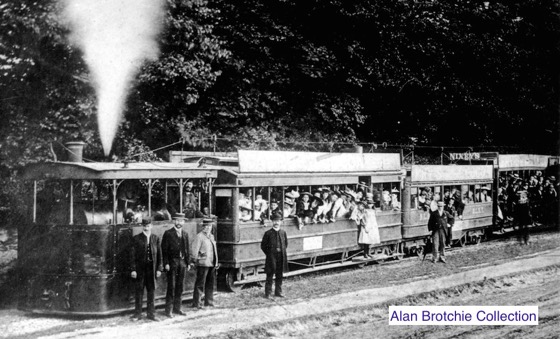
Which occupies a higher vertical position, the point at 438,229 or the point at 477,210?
the point at 477,210

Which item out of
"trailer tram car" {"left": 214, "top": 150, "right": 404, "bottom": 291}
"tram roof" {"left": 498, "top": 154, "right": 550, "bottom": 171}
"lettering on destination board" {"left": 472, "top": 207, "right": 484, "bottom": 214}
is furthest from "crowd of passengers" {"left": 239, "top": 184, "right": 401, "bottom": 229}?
"tram roof" {"left": 498, "top": 154, "right": 550, "bottom": 171}

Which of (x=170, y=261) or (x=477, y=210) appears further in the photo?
(x=477, y=210)

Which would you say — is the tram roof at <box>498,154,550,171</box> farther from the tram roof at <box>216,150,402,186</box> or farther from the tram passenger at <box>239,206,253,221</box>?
the tram passenger at <box>239,206,253,221</box>

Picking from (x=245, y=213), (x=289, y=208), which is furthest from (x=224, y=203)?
(x=289, y=208)

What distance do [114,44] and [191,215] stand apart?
20.6ft

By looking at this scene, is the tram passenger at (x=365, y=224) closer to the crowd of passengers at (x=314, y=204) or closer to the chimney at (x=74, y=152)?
the crowd of passengers at (x=314, y=204)

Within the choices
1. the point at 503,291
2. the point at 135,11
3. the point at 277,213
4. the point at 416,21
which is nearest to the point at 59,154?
the point at 135,11

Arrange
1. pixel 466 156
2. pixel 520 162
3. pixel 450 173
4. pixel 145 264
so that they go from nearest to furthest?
pixel 145 264 < pixel 450 173 < pixel 466 156 < pixel 520 162

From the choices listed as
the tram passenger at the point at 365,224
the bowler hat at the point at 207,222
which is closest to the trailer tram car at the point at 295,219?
the tram passenger at the point at 365,224

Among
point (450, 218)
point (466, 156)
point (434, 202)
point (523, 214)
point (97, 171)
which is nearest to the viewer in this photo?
point (97, 171)

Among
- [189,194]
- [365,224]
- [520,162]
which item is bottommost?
[365,224]

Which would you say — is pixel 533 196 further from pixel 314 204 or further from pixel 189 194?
pixel 189 194

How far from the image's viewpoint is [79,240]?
1066 cm

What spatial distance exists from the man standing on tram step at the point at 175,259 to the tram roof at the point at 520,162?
52.1ft
